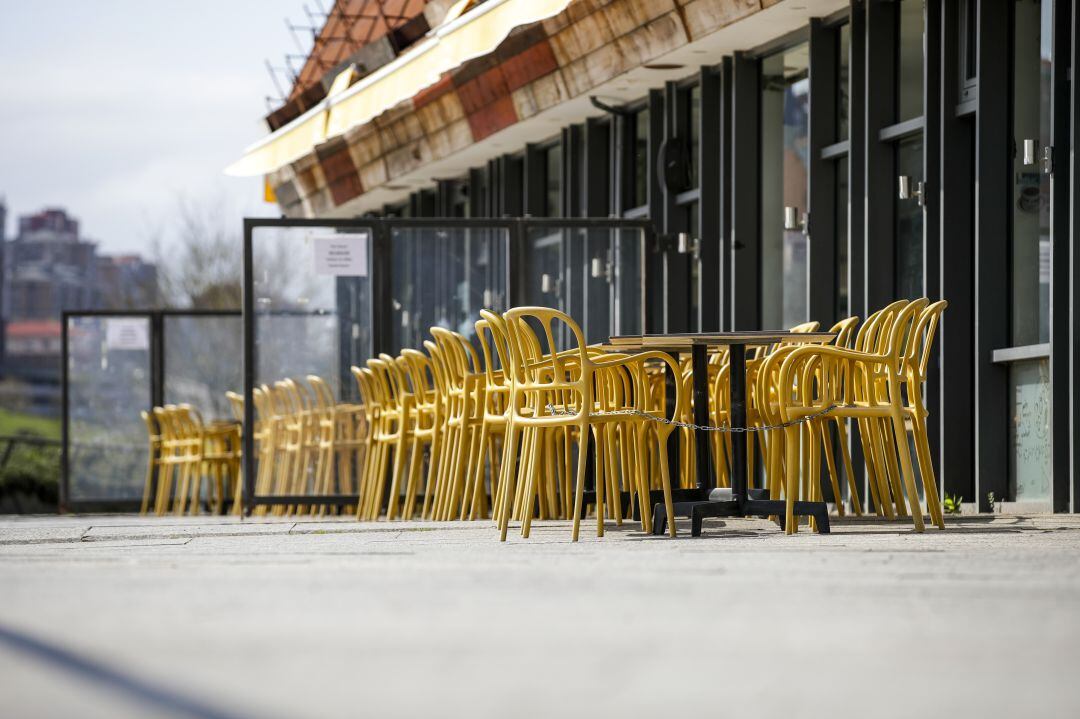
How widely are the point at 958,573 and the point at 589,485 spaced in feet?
20.4

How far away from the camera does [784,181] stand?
12945 millimetres

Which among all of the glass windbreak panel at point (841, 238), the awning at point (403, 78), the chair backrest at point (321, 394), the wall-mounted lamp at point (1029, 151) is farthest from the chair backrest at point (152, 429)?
the wall-mounted lamp at point (1029, 151)

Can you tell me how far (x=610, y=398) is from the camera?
8.09 m

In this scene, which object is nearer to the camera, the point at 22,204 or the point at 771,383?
the point at 771,383

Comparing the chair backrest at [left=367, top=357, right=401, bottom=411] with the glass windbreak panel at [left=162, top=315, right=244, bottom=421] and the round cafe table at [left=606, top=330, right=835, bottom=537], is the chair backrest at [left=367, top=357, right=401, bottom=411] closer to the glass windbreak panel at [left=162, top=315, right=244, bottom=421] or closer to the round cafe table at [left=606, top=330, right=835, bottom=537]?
the round cafe table at [left=606, top=330, right=835, bottom=537]

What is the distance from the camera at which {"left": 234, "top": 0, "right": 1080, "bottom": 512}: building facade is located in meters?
9.52

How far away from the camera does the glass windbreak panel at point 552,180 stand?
1731 cm

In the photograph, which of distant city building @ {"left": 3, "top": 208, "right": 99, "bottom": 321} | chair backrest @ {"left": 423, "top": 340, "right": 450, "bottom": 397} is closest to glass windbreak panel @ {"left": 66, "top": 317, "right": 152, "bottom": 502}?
chair backrest @ {"left": 423, "top": 340, "right": 450, "bottom": 397}

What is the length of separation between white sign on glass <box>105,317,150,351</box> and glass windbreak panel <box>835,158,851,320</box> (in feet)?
28.8

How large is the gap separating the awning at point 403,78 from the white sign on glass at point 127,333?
213 centimetres

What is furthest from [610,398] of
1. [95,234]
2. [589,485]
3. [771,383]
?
[95,234]

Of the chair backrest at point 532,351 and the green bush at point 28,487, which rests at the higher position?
the chair backrest at point 532,351

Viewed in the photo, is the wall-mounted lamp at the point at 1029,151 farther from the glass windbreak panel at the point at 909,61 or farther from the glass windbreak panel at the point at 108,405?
the glass windbreak panel at the point at 108,405

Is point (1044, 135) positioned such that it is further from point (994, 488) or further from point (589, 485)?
point (589, 485)
